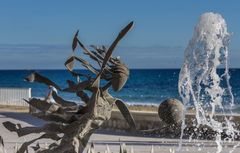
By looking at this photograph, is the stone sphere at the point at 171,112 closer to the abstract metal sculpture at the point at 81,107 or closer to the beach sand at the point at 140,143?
the beach sand at the point at 140,143

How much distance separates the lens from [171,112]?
15.7 metres

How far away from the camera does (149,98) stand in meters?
59.6

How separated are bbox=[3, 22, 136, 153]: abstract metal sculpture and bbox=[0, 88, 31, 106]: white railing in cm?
2468

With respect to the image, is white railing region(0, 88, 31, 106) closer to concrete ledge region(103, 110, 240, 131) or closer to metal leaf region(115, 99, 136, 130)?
concrete ledge region(103, 110, 240, 131)

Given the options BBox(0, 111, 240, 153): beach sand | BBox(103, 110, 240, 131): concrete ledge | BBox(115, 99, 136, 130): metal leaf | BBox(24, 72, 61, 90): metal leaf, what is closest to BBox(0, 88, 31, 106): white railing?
BBox(0, 111, 240, 153): beach sand

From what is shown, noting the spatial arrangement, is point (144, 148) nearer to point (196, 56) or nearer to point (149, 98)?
point (196, 56)

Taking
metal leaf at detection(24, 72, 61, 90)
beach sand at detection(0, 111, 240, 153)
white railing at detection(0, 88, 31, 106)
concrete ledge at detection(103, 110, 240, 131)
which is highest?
white railing at detection(0, 88, 31, 106)

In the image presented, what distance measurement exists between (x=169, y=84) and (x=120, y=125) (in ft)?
199

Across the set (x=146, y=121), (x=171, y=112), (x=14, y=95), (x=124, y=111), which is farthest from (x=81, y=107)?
(x=14, y=95)

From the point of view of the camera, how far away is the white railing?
28.3 metres

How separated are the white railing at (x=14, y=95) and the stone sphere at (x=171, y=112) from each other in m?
13.0

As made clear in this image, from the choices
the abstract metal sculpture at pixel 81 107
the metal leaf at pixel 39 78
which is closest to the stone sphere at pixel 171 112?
the abstract metal sculpture at pixel 81 107

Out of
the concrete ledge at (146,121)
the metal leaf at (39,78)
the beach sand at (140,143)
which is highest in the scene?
the concrete ledge at (146,121)

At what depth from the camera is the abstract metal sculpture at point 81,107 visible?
3.26 meters
